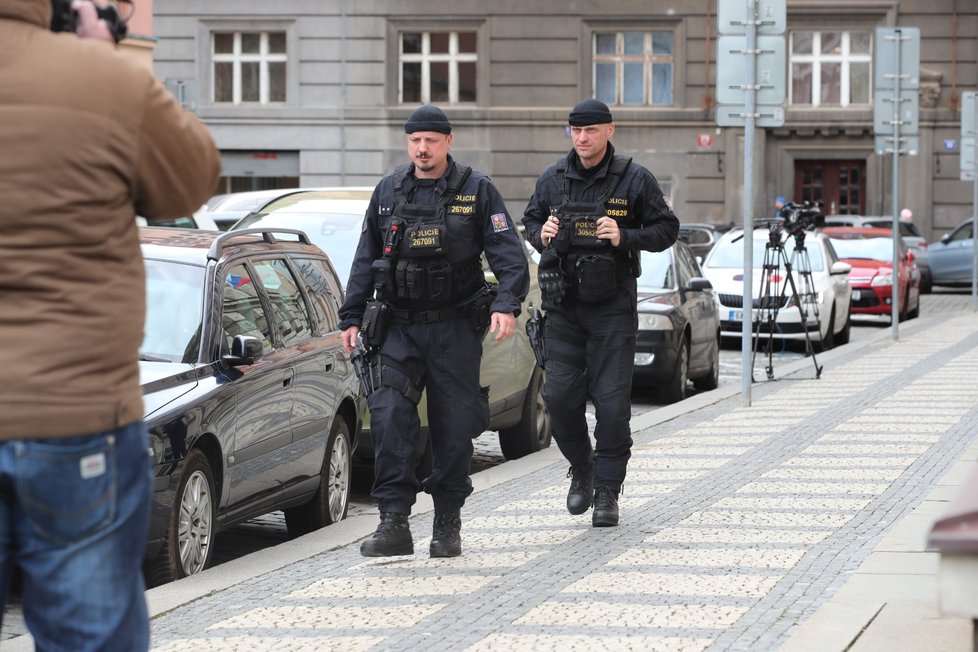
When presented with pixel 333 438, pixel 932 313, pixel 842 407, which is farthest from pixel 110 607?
pixel 932 313

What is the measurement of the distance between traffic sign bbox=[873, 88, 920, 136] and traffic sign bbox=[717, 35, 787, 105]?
7.30 meters

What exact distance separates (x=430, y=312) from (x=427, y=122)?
757 millimetres

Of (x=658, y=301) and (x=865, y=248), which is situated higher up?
(x=865, y=248)

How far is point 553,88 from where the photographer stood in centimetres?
4066

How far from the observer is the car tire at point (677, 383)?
15.1 m

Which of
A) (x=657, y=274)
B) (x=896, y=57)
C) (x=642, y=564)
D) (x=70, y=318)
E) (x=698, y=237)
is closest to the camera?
(x=70, y=318)

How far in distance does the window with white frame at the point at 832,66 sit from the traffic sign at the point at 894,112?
19.7 m

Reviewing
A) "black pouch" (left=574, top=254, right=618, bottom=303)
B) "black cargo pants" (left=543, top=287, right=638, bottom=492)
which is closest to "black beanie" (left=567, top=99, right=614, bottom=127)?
"black pouch" (left=574, top=254, right=618, bottom=303)

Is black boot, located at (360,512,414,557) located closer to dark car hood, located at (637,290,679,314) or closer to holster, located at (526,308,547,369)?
holster, located at (526,308,547,369)

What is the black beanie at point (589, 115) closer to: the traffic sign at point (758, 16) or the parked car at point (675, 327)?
the traffic sign at point (758, 16)

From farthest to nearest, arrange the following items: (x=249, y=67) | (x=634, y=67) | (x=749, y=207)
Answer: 1. (x=249, y=67)
2. (x=634, y=67)
3. (x=749, y=207)

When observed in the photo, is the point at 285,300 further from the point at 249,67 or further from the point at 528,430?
the point at 249,67

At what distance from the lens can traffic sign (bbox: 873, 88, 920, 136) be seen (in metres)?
20.9

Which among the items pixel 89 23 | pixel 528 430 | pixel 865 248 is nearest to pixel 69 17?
pixel 89 23
